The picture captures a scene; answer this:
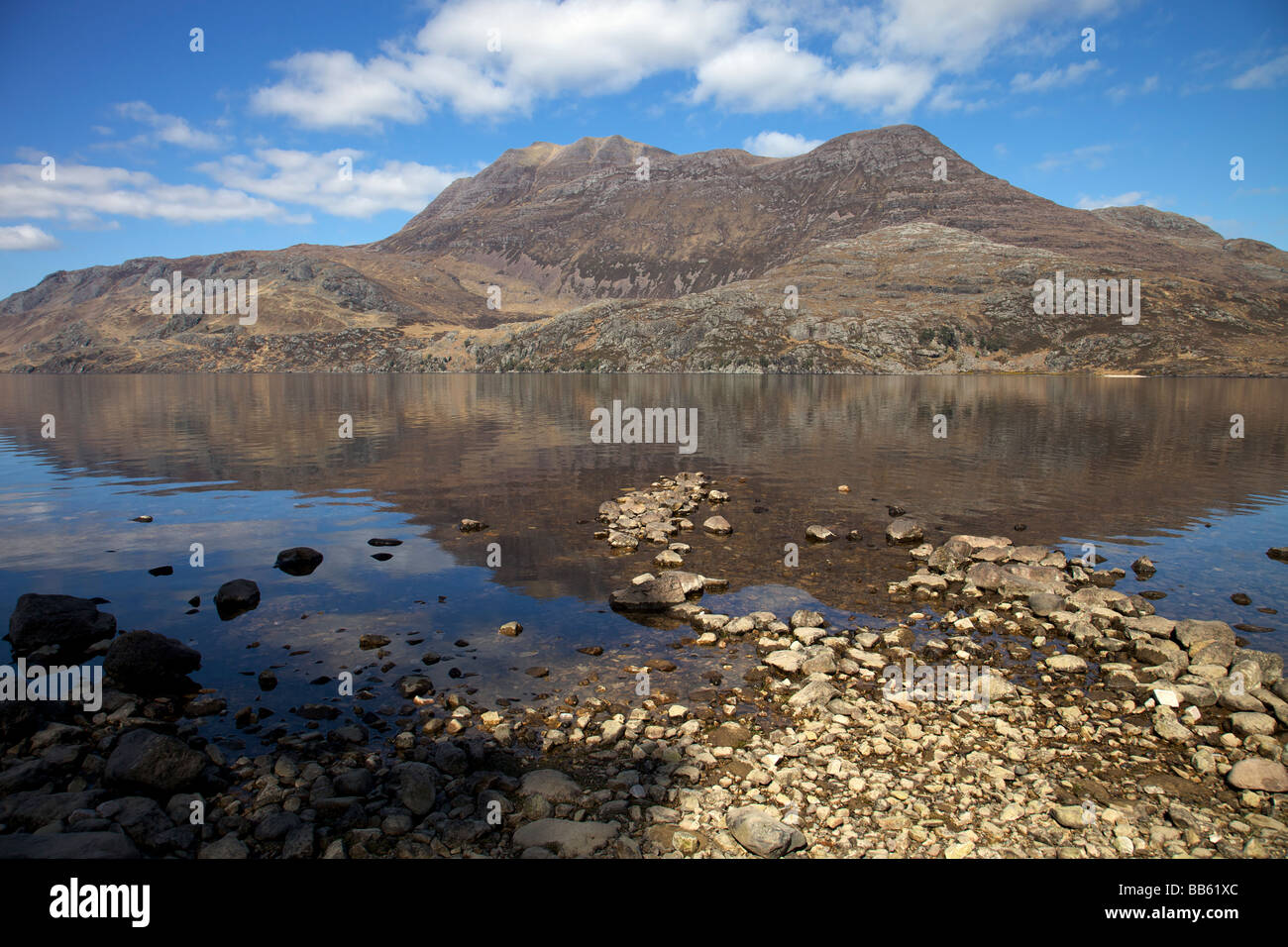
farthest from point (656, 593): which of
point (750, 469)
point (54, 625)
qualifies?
point (750, 469)

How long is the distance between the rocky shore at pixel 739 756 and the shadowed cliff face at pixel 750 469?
484 centimetres

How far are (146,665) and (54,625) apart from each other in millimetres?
4355

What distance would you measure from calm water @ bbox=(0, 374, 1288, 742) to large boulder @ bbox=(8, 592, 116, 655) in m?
0.71

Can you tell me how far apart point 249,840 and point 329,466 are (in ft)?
129

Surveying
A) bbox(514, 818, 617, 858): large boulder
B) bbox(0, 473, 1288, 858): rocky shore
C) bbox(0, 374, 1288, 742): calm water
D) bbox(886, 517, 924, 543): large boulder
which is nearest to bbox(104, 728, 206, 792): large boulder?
bbox(0, 473, 1288, 858): rocky shore

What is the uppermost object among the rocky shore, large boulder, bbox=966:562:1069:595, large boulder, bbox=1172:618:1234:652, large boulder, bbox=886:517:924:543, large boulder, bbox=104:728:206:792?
large boulder, bbox=886:517:924:543

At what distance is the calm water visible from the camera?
55.1 feet

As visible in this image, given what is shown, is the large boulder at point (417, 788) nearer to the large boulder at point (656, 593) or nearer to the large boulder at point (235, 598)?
the large boulder at point (656, 593)

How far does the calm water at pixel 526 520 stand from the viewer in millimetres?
16797

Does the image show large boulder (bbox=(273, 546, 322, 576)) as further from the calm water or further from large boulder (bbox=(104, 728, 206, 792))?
large boulder (bbox=(104, 728, 206, 792))

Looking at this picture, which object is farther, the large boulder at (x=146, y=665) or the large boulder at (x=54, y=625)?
the large boulder at (x=54, y=625)

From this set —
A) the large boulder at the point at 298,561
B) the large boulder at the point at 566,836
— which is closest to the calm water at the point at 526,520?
the large boulder at the point at 298,561

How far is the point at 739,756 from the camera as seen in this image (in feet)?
36.1
